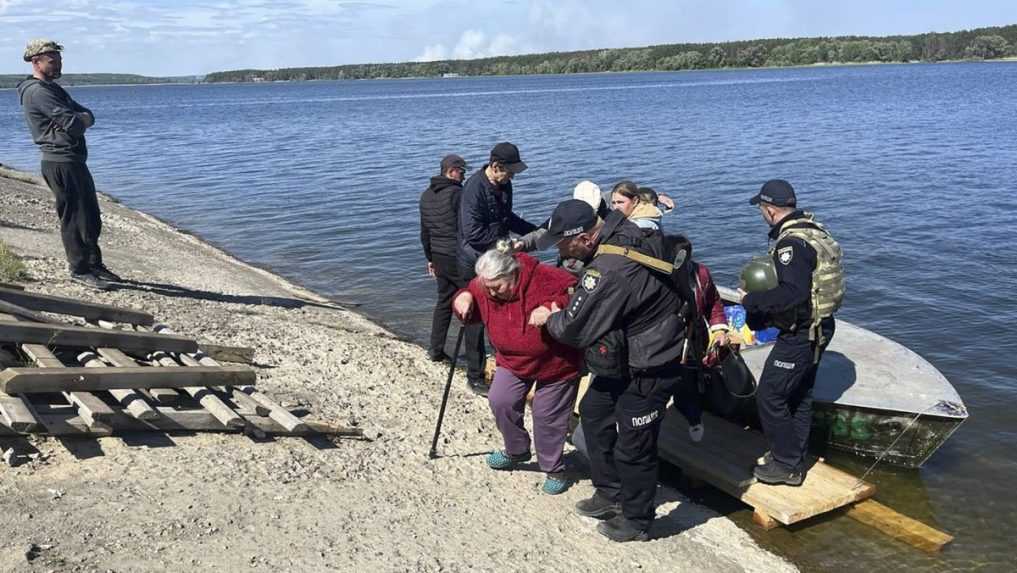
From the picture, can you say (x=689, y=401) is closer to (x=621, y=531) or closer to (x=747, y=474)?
(x=747, y=474)

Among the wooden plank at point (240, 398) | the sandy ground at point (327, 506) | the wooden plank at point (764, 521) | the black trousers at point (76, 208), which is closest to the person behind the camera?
the sandy ground at point (327, 506)

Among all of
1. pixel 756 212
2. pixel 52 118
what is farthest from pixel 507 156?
pixel 756 212

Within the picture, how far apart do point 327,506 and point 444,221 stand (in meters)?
3.22

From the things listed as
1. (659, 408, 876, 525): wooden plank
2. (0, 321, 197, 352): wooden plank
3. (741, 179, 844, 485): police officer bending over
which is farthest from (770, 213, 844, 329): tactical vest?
(0, 321, 197, 352): wooden plank

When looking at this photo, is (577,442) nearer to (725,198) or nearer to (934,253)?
(934,253)

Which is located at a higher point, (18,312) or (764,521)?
(18,312)

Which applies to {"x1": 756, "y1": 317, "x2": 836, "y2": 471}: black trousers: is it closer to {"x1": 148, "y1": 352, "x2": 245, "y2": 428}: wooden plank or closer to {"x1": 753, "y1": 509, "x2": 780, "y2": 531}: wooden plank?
{"x1": 753, "y1": 509, "x2": 780, "y2": 531}: wooden plank

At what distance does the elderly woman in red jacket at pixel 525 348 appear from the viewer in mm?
4922

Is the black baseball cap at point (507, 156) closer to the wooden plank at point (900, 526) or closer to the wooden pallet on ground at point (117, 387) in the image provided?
the wooden pallet on ground at point (117, 387)

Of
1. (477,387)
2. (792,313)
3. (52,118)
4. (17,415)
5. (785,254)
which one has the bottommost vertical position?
(477,387)

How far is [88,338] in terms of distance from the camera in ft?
19.8

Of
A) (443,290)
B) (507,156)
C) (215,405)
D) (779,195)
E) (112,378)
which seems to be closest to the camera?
(779,195)

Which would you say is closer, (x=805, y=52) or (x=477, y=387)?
(x=477, y=387)

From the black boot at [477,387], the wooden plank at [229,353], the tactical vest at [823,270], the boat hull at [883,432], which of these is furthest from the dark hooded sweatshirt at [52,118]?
the boat hull at [883,432]
